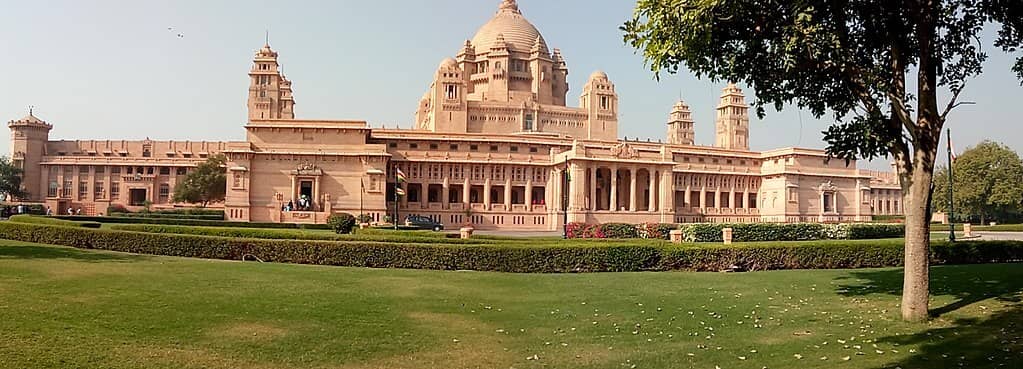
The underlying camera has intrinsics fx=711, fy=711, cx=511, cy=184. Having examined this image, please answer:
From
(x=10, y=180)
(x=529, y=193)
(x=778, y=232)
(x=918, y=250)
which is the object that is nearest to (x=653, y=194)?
(x=529, y=193)

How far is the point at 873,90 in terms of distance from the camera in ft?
43.0

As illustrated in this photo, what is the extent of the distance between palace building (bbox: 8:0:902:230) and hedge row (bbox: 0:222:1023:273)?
90.6ft

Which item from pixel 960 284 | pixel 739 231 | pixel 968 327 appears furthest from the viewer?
pixel 739 231

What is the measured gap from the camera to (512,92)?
3366 inches

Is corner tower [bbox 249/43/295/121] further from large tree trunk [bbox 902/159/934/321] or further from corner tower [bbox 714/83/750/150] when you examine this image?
large tree trunk [bbox 902/159/934/321]

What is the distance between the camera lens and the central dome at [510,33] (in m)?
89.1

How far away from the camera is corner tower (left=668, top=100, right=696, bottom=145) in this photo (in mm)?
104875

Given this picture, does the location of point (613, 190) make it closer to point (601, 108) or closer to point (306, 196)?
point (601, 108)

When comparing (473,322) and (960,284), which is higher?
(960,284)

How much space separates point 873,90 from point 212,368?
1193 cm

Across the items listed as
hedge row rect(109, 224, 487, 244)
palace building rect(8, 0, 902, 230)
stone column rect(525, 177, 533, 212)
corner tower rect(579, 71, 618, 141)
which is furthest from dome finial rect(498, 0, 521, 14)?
hedge row rect(109, 224, 487, 244)

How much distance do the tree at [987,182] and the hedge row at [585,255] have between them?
2023 inches

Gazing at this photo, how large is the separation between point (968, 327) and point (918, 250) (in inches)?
59.3

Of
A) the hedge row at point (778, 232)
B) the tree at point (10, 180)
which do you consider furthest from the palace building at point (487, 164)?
the hedge row at point (778, 232)
